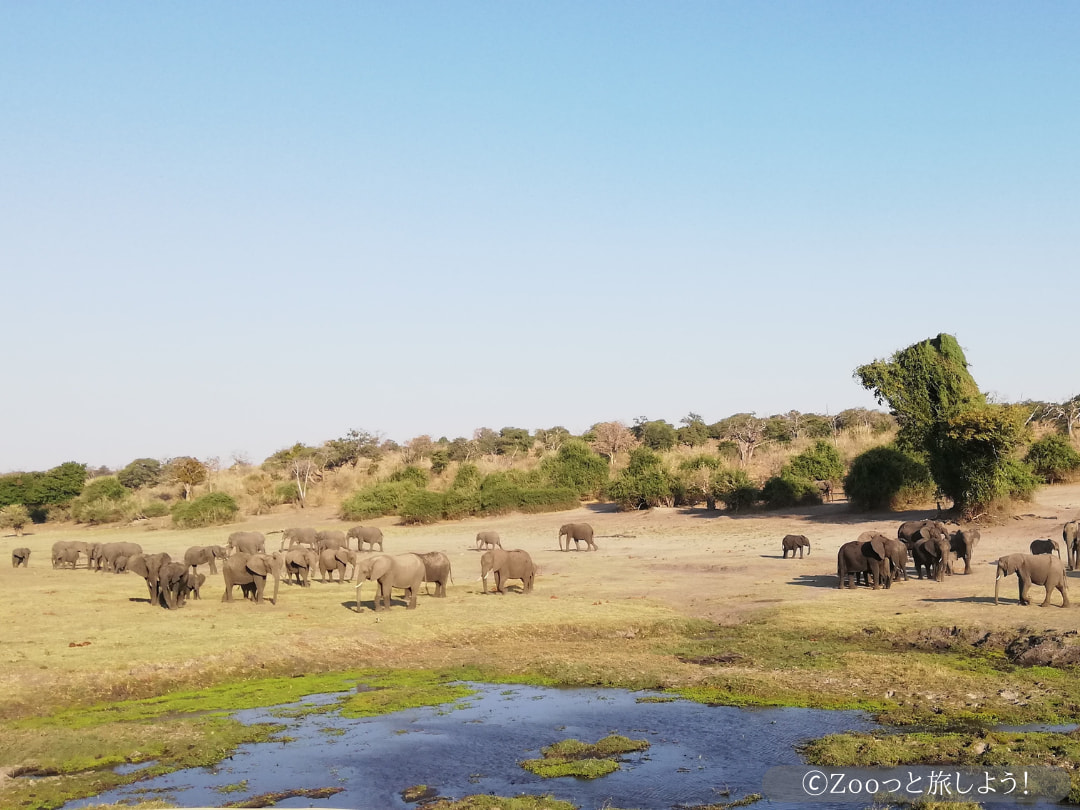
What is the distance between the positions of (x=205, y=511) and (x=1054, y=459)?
4508 cm

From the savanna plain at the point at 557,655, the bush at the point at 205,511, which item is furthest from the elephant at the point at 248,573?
the bush at the point at 205,511

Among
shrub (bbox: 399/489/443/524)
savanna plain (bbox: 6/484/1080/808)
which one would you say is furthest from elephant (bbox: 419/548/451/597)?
shrub (bbox: 399/489/443/524)

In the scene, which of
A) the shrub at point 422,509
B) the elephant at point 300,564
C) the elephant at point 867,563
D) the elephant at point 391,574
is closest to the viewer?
the elephant at point 391,574

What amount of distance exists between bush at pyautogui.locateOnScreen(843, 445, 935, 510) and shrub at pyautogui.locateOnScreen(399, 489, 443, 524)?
21.6m

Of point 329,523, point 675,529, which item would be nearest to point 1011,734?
point 675,529

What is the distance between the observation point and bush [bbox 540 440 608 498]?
58.7 meters

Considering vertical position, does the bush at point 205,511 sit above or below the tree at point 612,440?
below

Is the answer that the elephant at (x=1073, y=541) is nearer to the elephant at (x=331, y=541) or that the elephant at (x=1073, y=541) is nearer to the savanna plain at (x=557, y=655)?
the savanna plain at (x=557, y=655)

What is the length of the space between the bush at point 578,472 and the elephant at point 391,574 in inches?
1285

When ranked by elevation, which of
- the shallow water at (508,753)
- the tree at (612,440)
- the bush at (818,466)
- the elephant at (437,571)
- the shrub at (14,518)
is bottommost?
the shallow water at (508,753)

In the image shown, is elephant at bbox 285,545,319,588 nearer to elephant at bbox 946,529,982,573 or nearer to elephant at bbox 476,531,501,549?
elephant at bbox 476,531,501,549

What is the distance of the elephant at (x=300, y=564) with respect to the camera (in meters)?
29.3

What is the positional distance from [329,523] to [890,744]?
4758 cm

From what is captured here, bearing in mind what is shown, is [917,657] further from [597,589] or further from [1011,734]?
[597,589]
